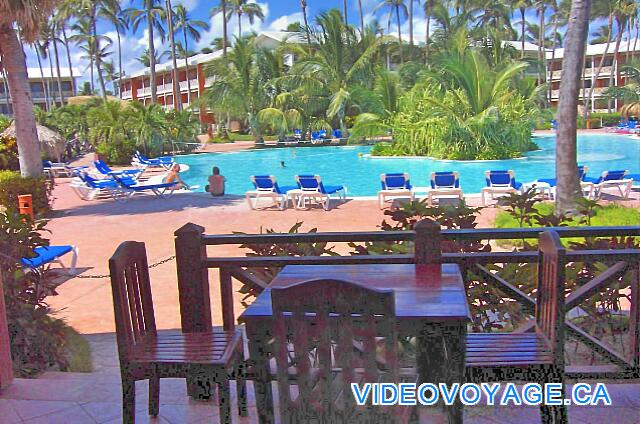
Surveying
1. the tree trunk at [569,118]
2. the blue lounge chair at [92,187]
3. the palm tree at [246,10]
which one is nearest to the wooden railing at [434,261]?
the tree trunk at [569,118]

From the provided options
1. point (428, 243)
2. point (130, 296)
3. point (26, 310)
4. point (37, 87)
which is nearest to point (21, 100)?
point (26, 310)

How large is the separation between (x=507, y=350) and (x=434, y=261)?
0.66m

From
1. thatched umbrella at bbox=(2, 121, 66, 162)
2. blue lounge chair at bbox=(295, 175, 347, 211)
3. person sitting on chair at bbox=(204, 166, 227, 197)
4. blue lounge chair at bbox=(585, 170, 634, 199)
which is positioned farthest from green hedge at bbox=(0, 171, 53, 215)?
thatched umbrella at bbox=(2, 121, 66, 162)

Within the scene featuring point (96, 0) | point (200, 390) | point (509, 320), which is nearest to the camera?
point (200, 390)

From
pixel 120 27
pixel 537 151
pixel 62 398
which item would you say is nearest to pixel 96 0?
pixel 120 27

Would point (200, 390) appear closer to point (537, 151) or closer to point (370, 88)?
point (537, 151)

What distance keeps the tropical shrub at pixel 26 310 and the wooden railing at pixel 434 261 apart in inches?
57.4

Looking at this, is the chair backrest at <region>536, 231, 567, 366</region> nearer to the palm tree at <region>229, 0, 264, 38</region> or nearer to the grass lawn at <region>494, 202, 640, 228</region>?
the grass lawn at <region>494, 202, 640, 228</region>

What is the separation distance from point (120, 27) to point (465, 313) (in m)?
73.6

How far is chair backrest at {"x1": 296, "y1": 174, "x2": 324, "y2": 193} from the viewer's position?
513 inches

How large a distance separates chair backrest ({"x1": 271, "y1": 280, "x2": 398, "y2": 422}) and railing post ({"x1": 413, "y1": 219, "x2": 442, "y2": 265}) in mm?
1246

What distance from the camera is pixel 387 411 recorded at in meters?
2.26

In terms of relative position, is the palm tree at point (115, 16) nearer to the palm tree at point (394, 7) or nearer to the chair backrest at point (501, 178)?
the palm tree at point (394, 7)

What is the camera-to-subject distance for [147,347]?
10.3 feet
